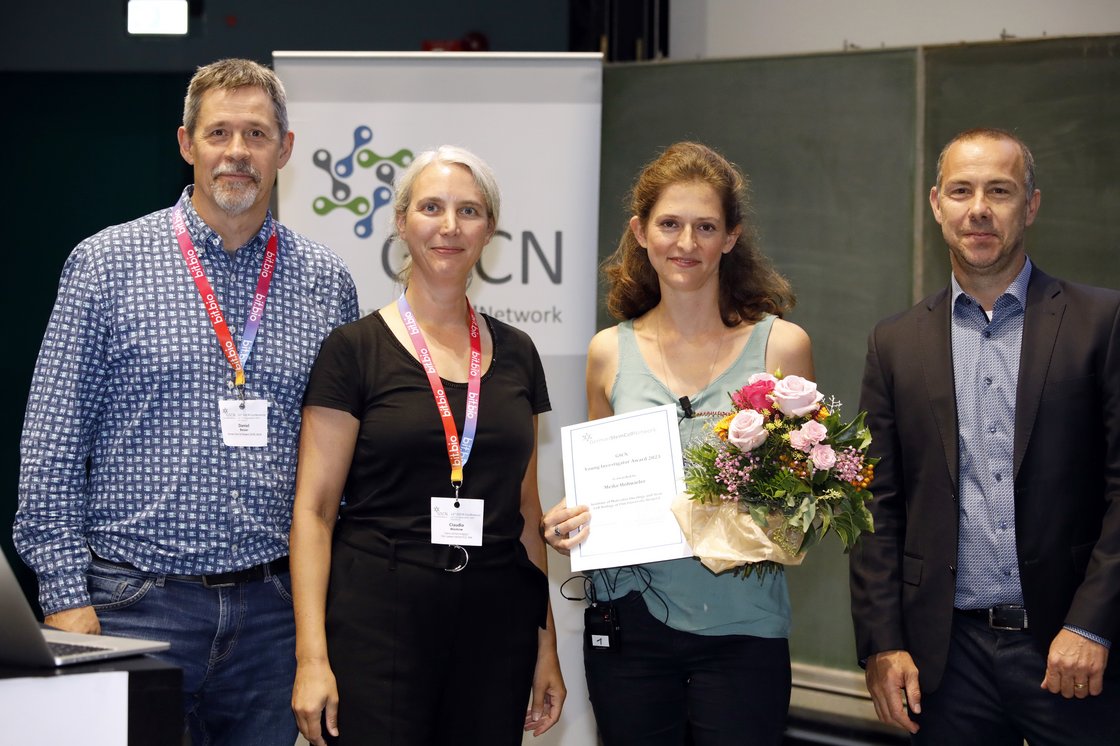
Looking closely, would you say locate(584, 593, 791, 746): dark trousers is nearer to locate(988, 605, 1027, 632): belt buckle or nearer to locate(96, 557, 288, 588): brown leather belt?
locate(988, 605, 1027, 632): belt buckle

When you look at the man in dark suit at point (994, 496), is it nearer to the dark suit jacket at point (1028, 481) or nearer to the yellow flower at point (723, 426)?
the dark suit jacket at point (1028, 481)

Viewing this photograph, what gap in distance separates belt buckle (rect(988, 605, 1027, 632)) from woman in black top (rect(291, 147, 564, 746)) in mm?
1012

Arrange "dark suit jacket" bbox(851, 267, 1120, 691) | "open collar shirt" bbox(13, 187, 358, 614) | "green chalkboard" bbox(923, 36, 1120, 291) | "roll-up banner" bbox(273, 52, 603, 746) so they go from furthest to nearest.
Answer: "green chalkboard" bbox(923, 36, 1120, 291) < "roll-up banner" bbox(273, 52, 603, 746) < "dark suit jacket" bbox(851, 267, 1120, 691) < "open collar shirt" bbox(13, 187, 358, 614)

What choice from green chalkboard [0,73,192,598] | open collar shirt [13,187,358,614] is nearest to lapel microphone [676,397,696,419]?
open collar shirt [13,187,358,614]

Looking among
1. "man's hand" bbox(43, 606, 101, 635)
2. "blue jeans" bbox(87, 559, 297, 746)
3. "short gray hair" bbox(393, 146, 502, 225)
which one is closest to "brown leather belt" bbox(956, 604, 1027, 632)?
"short gray hair" bbox(393, 146, 502, 225)

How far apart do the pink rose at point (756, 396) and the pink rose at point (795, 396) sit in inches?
0.7

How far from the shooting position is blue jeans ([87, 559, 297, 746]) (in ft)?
7.90

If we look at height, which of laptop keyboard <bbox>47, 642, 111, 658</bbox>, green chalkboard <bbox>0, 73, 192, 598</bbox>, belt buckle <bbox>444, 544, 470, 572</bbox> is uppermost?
green chalkboard <bbox>0, 73, 192, 598</bbox>

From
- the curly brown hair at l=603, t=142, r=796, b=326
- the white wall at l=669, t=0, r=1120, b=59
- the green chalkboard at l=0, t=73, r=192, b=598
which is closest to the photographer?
the curly brown hair at l=603, t=142, r=796, b=326

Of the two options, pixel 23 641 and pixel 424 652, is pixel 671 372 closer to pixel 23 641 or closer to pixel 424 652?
pixel 424 652

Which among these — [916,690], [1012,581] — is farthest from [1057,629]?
[916,690]

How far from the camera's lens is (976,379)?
263 centimetres

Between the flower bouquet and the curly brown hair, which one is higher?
the curly brown hair

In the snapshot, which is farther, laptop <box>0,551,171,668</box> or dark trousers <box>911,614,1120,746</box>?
dark trousers <box>911,614,1120,746</box>
